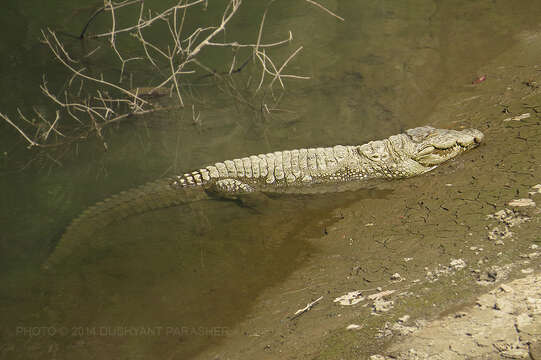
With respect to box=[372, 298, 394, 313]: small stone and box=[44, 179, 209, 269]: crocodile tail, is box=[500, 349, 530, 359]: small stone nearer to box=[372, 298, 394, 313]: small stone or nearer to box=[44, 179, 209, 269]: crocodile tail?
box=[372, 298, 394, 313]: small stone

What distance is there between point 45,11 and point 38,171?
16.0 feet

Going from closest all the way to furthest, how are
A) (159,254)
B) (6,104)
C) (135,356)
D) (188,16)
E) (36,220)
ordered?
(135,356) < (159,254) < (36,220) < (6,104) < (188,16)

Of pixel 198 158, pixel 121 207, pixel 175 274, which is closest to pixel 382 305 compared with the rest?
pixel 175 274

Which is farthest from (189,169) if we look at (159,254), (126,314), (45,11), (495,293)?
(45,11)

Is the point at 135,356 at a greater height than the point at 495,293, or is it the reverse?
the point at 495,293

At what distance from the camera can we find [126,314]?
4266 millimetres

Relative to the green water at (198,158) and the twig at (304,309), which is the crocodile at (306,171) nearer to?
the green water at (198,158)

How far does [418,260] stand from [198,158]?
3504 mm

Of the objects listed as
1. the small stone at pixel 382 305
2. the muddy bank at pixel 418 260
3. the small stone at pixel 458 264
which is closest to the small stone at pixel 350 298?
the muddy bank at pixel 418 260

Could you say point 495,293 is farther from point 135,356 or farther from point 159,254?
point 159,254

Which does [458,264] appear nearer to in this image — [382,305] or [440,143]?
[382,305]

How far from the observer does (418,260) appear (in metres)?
3.78

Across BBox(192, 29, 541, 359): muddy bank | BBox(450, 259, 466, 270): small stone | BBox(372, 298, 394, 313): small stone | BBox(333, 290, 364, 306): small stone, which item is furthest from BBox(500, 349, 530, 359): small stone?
BBox(333, 290, 364, 306): small stone

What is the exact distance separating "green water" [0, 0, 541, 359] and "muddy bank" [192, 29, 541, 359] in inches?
17.9
